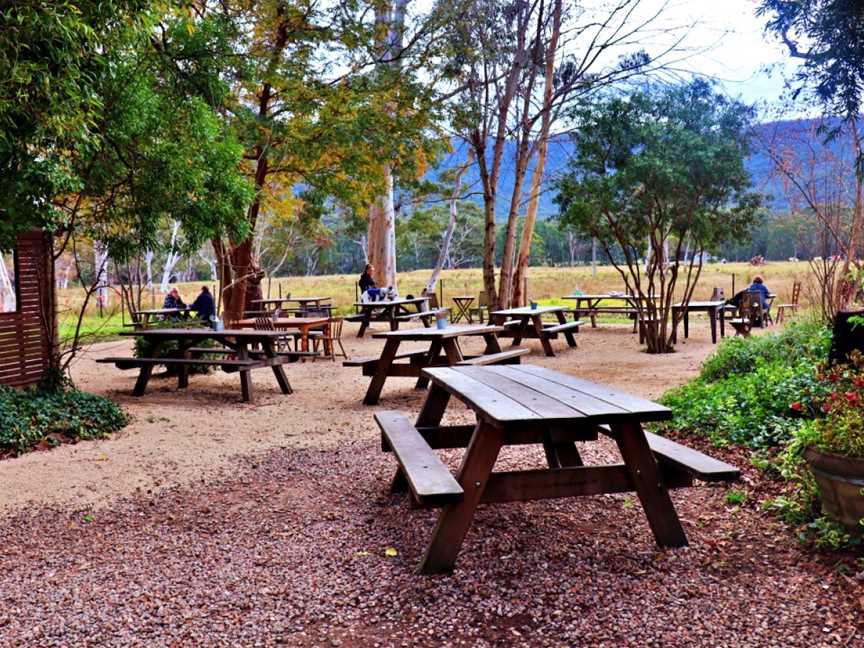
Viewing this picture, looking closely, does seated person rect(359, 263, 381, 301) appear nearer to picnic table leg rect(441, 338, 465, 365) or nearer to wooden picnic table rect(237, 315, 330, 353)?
wooden picnic table rect(237, 315, 330, 353)

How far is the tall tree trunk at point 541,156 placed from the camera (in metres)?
17.4

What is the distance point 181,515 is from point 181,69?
645 centimetres

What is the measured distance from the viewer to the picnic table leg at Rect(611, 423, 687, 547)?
314 centimetres

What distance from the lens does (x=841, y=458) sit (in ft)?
9.96

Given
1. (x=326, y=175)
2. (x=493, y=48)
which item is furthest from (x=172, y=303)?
(x=493, y=48)

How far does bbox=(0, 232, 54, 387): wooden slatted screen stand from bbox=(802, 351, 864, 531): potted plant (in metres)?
6.71

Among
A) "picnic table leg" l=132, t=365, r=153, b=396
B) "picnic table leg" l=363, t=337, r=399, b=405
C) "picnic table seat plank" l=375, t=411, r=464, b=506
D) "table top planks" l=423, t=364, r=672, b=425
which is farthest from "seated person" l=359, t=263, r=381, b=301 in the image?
"picnic table seat plank" l=375, t=411, r=464, b=506

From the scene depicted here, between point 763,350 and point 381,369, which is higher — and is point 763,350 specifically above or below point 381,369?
above

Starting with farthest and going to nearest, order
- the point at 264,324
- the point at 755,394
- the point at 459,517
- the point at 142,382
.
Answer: the point at 264,324
the point at 142,382
the point at 755,394
the point at 459,517

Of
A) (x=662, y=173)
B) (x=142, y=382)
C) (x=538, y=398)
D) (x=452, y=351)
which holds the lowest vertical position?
(x=142, y=382)

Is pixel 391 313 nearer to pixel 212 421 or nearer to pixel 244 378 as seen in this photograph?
pixel 244 378

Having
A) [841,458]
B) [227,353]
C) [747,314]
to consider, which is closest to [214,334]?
[227,353]

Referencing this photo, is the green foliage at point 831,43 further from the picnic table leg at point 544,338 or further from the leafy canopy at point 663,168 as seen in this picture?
the picnic table leg at point 544,338

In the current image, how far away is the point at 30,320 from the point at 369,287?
9.20 metres
